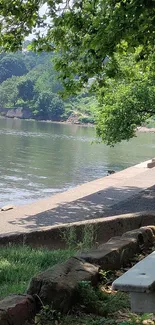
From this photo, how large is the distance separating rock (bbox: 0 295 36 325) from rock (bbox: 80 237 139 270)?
40.8 inches

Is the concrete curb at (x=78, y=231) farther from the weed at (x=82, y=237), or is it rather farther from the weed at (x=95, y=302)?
the weed at (x=95, y=302)

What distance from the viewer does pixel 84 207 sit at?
1298 centimetres

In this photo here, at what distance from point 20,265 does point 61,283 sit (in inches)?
57.8

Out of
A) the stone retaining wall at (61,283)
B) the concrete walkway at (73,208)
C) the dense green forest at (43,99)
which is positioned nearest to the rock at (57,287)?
the stone retaining wall at (61,283)

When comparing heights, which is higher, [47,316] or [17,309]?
[17,309]

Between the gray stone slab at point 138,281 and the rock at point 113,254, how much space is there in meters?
1.51

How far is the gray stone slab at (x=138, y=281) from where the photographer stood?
2.80 meters

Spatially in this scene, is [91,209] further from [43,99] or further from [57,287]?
[43,99]

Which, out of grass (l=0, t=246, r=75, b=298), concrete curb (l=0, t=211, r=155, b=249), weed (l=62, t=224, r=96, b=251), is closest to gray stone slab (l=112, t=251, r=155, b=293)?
grass (l=0, t=246, r=75, b=298)

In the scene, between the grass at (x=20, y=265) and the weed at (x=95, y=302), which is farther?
the grass at (x=20, y=265)

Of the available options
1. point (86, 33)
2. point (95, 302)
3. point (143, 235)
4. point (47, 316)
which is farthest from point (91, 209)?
point (47, 316)

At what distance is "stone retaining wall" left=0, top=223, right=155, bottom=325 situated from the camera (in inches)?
136

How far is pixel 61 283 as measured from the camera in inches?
150

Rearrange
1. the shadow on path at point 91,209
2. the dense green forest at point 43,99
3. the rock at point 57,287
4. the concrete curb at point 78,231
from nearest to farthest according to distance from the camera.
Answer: the rock at point 57,287 → the concrete curb at point 78,231 → the shadow on path at point 91,209 → the dense green forest at point 43,99
